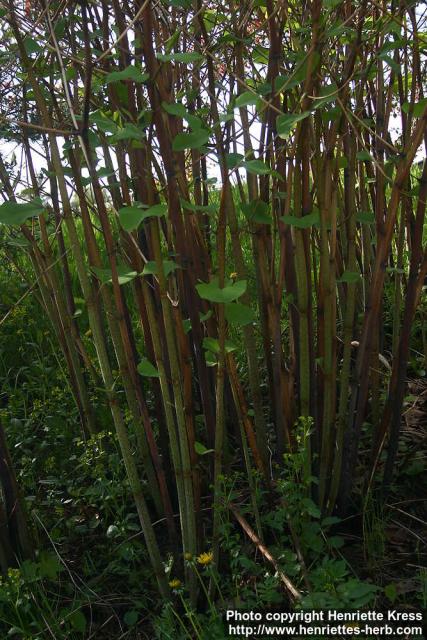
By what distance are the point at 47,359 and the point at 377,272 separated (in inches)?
63.1

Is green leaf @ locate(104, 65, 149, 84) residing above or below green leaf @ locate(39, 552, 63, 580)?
above

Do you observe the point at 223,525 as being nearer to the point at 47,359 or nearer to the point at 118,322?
the point at 118,322

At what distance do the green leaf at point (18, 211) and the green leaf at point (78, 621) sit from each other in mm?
926

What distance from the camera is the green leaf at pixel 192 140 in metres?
1.12

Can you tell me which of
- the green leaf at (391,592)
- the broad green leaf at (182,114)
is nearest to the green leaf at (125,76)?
the broad green leaf at (182,114)

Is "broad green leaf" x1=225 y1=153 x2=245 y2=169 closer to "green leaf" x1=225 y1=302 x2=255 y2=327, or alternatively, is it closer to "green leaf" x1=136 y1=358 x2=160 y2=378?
"green leaf" x1=225 y1=302 x2=255 y2=327

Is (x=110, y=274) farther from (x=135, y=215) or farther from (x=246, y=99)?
(x=246, y=99)

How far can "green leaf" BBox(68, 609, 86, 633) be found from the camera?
5.03 ft

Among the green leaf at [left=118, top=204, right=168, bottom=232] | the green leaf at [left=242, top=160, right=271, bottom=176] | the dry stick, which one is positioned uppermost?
the green leaf at [left=242, top=160, right=271, bottom=176]

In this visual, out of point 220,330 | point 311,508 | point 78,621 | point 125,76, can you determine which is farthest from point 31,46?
point 78,621

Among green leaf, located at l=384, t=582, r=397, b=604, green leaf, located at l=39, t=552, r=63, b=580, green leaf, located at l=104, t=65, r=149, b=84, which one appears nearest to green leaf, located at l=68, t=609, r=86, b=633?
green leaf, located at l=39, t=552, r=63, b=580

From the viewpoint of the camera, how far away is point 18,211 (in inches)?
45.2

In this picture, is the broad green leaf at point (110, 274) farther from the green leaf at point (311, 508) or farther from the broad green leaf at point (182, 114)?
the green leaf at point (311, 508)

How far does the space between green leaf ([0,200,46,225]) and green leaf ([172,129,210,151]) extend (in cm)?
25
